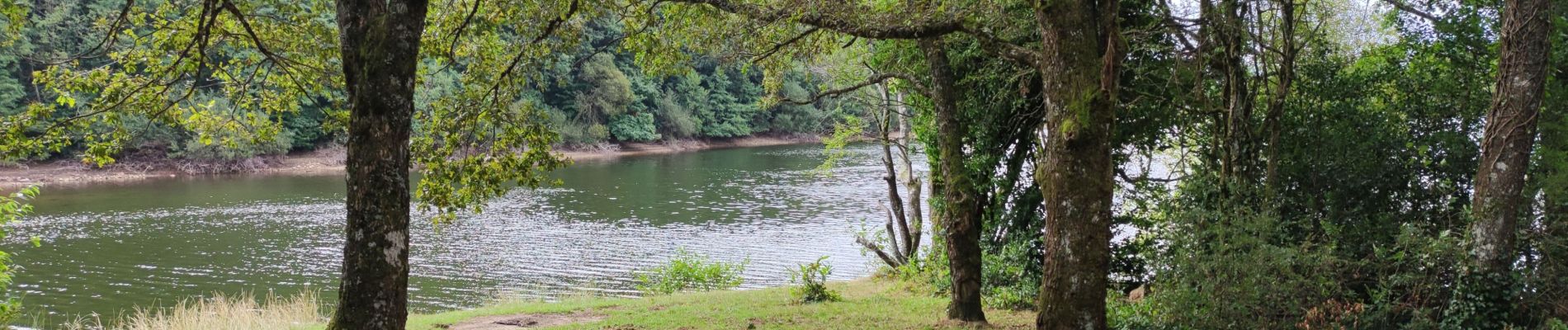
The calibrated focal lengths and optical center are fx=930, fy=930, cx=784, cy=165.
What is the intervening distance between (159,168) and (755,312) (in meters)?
49.3

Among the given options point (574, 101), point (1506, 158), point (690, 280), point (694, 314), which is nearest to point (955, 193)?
point (694, 314)

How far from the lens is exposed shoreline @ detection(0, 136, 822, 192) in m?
42.6

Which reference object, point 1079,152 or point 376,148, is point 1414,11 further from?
point 376,148

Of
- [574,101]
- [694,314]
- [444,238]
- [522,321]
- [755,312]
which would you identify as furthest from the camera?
[574,101]

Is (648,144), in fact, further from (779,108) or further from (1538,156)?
(1538,156)

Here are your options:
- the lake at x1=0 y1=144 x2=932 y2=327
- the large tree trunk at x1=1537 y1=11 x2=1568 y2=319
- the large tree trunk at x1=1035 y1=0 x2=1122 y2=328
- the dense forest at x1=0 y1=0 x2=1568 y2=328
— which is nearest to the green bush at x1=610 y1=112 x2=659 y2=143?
the lake at x1=0 y1=144 x2=932 y2=327

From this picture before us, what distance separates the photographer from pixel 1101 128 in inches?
221

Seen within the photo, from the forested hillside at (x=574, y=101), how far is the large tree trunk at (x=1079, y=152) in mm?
26300

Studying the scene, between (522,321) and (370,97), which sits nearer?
(370,97)

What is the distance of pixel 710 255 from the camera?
2459 cm

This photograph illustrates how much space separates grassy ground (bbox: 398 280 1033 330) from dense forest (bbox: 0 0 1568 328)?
825mm

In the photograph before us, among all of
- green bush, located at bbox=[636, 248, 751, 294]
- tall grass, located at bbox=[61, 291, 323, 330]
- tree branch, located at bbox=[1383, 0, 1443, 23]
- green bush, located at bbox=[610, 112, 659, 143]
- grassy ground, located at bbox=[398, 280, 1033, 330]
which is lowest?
tall grass, located at bbox=[61, 291, 323, 330]

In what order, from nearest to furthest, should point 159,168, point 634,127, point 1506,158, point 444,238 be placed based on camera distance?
point 1506,158 → point 444,238 → point 159,168 → point 634,127

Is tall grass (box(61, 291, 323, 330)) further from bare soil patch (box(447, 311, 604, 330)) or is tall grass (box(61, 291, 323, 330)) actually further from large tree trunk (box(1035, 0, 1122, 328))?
large tree trunk (box(1035, 0, 1122, 328))
